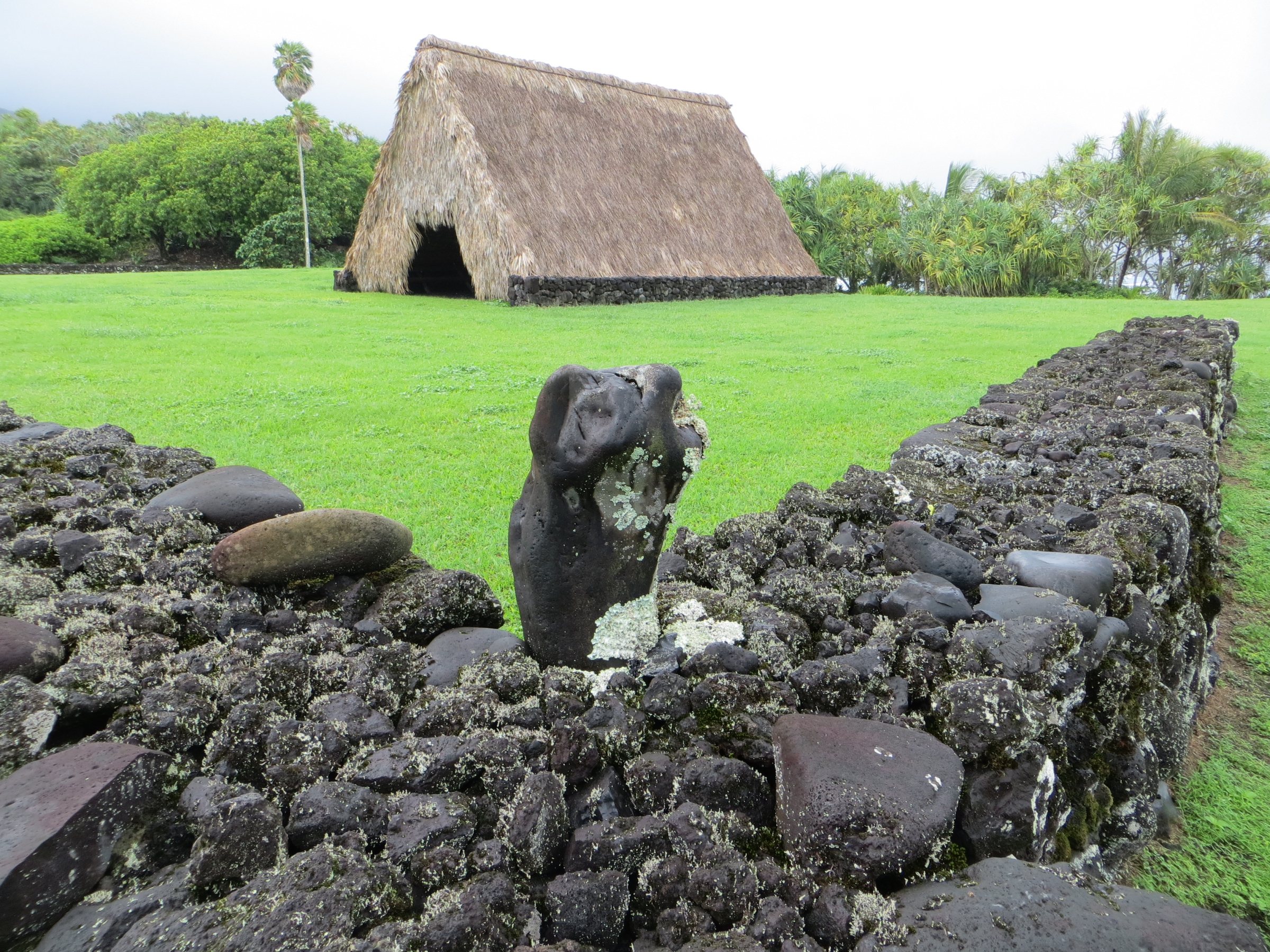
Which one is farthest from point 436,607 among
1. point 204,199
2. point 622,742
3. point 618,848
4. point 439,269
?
point 204,199

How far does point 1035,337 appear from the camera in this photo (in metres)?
11.0

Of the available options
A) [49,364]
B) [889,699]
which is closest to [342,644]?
[889,699]

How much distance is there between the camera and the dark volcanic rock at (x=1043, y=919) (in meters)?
1.29

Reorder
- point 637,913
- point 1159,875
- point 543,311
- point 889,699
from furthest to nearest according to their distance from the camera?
point 543,311 → point 1159,875 → point 889,699 → point 637,913

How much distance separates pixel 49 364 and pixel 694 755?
7708 mm

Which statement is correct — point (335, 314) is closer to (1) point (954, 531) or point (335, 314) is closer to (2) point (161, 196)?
(1) point (954, 531)

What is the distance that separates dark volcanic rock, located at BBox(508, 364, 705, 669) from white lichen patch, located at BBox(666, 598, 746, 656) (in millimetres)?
88

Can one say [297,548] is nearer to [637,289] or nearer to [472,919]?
[472,919]

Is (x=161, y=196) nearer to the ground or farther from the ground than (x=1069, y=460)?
farther from the ground

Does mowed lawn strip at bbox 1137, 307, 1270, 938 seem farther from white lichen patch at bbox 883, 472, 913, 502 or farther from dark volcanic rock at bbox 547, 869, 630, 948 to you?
dark volcanic rock at bbox 547, 869, 630, 948

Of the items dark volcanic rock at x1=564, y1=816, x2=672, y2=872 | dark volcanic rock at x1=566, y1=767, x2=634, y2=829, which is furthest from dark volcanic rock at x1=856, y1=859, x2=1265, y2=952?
dark volcanic rock at x1=566, y1=767, x2=634, y2=829

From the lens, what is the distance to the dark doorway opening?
54.9 feet

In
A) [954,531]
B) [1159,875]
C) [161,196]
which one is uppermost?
[161,196]

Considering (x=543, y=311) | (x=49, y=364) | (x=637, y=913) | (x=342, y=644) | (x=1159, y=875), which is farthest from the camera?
(x=543, y=311)
